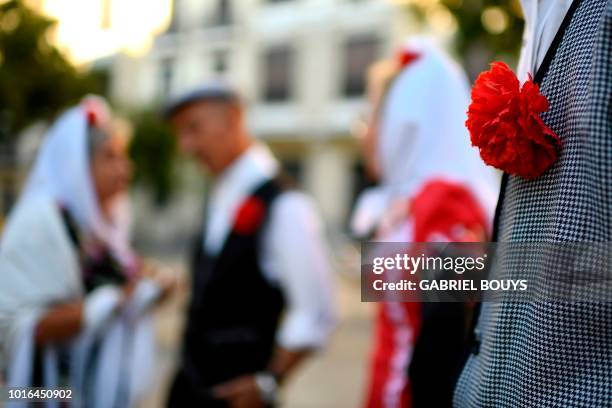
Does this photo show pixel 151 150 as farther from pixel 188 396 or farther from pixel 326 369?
pixel 188 396

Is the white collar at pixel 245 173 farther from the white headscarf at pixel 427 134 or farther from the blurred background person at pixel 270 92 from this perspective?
the blurred background person at pixel 270 92

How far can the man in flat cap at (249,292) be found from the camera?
7.25ft

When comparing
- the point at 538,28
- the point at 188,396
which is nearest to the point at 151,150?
→ the point at 188,396

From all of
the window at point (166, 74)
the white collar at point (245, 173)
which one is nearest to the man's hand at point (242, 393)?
the white collar at point (245, 173)

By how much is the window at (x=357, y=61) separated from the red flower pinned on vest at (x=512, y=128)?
17218 millimetres

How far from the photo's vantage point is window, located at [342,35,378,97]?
1791 centimetres

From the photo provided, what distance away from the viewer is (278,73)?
20078 millimetres

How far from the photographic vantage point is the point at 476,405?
937 millimetres

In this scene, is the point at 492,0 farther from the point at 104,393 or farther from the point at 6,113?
the point at 104,393

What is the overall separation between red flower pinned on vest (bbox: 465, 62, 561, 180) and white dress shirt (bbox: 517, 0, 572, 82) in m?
0.06

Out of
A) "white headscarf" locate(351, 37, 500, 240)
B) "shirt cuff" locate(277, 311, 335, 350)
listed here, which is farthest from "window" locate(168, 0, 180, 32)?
"white headscarf" locate(351, 37, 500, 240)

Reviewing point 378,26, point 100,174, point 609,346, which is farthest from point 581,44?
point 378,26

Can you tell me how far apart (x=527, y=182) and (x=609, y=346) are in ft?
0.84

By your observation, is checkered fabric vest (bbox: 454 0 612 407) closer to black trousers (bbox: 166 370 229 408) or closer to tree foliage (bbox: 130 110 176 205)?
black trousers (bbox: 166 370 229 408)
